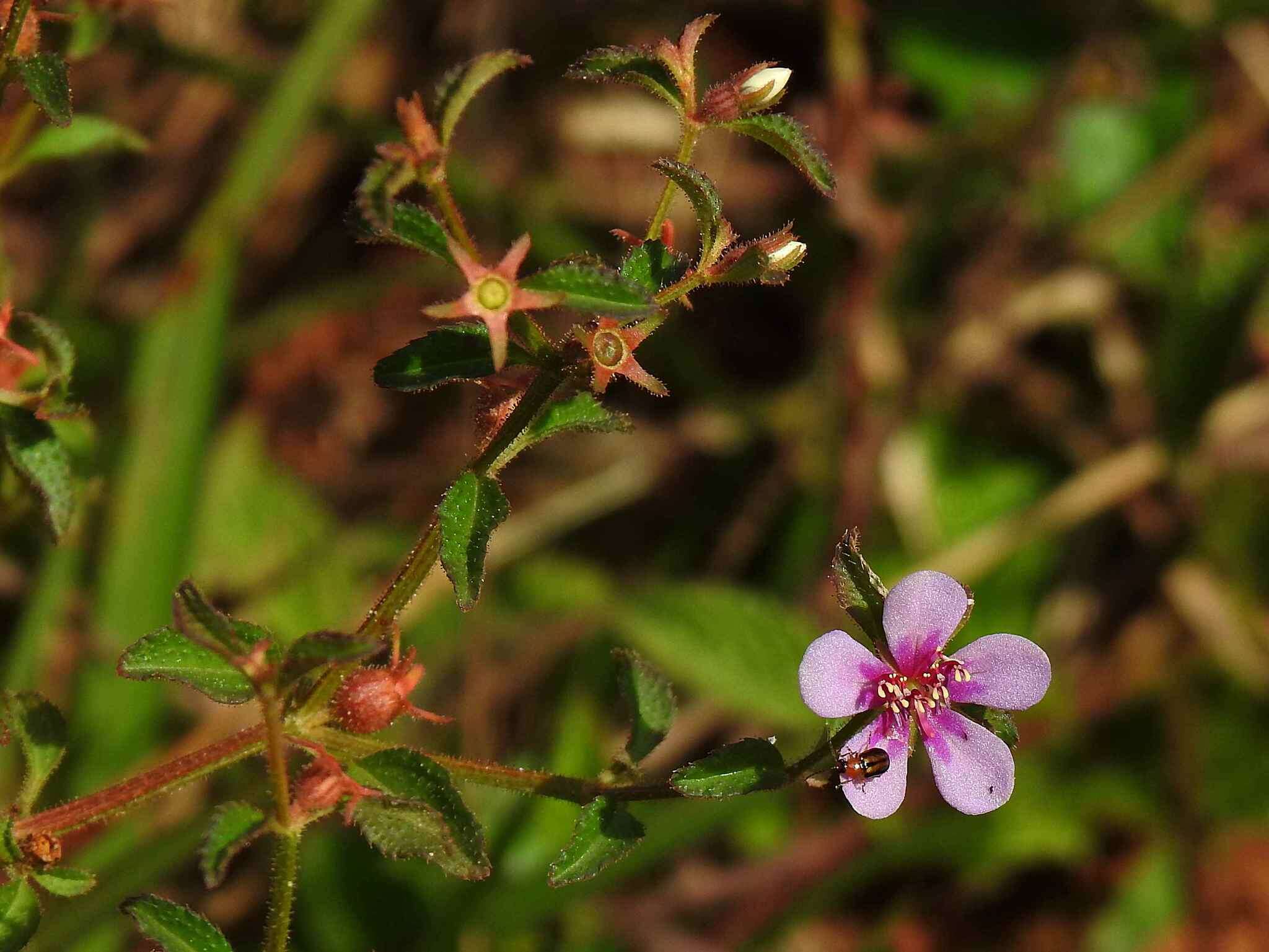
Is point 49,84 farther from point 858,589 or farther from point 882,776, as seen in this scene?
point 882,776

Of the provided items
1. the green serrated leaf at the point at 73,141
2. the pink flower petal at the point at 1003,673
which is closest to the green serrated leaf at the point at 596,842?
the pink flower petal at the point at 1003,673

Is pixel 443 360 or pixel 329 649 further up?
pixel 443 360

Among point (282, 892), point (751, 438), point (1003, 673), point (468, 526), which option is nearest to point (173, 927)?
point (282, 892)

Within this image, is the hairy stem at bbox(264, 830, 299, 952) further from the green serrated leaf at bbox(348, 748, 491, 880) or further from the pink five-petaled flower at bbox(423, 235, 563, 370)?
the pink five-petaled flower at bbox(423, 235, 563, 370)

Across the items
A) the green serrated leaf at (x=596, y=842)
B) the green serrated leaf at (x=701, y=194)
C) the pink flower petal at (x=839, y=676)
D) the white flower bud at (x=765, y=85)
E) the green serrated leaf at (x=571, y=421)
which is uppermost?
the white flower bud at (x=765, y=85)

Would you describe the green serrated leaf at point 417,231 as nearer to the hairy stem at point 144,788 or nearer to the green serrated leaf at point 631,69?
the green serrated leaf at point 631,69

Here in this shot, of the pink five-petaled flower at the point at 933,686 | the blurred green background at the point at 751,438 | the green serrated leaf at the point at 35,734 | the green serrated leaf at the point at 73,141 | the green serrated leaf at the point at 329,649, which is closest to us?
the green serrated leaf at the point at 329,649

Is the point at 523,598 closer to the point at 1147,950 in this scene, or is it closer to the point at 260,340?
the point at 260,340
